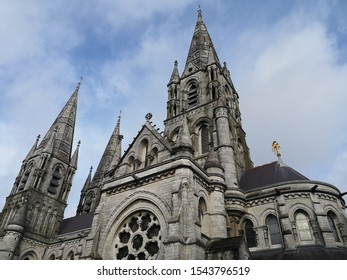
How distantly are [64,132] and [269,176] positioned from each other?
29.9 meters

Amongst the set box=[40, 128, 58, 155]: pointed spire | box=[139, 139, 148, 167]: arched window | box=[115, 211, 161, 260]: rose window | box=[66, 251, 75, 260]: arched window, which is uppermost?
box=[40, 128, 58, 155]: pointed spire

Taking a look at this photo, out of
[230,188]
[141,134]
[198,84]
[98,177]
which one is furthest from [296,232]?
[98,177]

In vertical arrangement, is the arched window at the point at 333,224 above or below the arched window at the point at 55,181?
below

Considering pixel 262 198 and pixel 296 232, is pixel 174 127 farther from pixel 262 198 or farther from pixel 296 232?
pixel 296 232

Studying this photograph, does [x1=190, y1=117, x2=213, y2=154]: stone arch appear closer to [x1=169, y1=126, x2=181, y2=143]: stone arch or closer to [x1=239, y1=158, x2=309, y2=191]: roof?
[x1=169, y1=126, x2=181, y2=143]: stone arch

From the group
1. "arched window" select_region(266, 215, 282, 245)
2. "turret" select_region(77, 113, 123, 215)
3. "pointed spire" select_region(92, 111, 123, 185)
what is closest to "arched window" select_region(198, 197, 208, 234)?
"arched window" select_region(266, 215, 282, 245)

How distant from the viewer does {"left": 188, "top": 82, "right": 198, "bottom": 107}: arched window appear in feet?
91.5

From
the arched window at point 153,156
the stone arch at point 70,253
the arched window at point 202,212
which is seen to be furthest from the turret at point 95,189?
the arched window at point 202,212

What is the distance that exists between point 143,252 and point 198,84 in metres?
18.8

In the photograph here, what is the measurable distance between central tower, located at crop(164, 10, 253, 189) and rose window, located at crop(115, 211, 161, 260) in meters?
6.50

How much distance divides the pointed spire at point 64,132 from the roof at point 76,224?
7835 mm

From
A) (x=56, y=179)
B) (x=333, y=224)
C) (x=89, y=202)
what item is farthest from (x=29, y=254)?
(x=333, y=224)

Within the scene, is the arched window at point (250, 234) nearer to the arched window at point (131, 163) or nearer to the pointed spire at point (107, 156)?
the arched window at point (131, 163)

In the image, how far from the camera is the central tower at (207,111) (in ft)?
70.6
